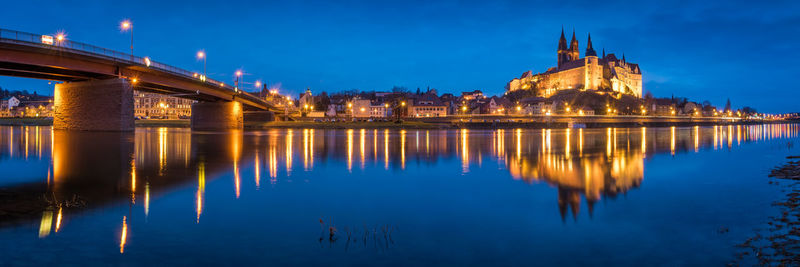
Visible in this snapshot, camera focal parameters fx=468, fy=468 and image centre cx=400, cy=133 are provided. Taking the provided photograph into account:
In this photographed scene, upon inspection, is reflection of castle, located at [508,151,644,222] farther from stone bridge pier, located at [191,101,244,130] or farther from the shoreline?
the shoreline

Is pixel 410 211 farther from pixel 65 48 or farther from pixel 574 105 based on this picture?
pixel 574 105

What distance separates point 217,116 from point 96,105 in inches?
1255

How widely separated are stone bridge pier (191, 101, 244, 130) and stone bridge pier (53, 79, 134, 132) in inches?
1151

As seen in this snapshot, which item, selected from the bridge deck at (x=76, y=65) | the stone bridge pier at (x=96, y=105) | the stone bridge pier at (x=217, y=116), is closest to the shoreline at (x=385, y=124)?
the stone bridge pier at (x=217, y=116)

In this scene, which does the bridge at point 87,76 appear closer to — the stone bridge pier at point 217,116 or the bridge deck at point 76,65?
the bridge deck at point 76,65

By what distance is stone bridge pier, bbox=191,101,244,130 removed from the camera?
82938 mm

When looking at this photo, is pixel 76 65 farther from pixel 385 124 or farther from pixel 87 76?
pixel 385 124

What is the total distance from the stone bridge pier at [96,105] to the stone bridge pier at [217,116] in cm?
2923

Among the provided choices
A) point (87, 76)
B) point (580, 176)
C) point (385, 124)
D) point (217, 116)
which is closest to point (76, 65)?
point (87, 76)

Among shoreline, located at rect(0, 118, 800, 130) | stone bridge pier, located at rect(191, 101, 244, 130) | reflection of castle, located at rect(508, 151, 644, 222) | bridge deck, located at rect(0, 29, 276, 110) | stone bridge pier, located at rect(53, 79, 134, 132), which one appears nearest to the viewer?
reflection of castle, located at rect(508, 151, 644, 222)

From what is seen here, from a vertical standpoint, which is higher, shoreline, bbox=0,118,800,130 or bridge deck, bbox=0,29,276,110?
bridge deck, bbox=0,29,276,110

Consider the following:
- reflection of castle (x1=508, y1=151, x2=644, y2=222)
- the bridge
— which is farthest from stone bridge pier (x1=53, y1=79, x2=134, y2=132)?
reflection of castle (x1=508, y1=151, x2=644, y2=222)

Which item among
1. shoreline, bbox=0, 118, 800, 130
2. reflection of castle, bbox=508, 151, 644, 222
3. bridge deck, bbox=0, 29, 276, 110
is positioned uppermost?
bridge deck, bbox=0, 29, 276, 110

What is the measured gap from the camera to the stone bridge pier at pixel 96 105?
5016 centimetres
